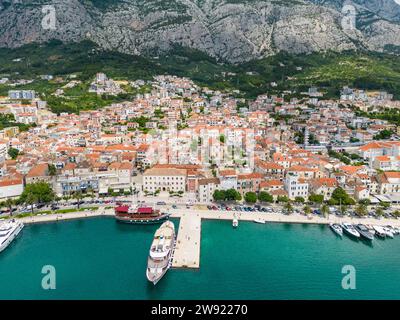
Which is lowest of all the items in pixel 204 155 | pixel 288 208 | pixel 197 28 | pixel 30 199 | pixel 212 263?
pixel 212 263

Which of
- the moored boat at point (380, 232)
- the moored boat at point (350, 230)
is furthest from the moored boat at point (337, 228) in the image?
the moored boat at point (380, 232)

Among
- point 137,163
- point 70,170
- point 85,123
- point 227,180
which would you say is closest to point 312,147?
point 227,180

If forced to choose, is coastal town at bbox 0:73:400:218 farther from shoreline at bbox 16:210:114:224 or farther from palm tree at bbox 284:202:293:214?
shoreline at bbox 16:210:114:224

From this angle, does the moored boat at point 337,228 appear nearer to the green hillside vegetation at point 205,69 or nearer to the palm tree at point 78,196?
the palm tree at point 78,196

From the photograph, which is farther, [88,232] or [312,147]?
[312,147]

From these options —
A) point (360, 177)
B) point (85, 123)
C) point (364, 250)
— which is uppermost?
point (85, 123)

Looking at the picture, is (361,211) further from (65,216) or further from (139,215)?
(65,216)

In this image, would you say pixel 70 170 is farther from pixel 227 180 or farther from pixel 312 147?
pixel 312 147

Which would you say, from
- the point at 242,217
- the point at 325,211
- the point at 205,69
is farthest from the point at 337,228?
the point at 205,69
